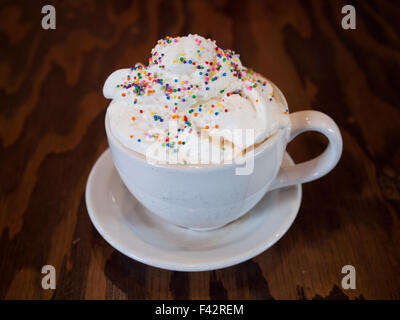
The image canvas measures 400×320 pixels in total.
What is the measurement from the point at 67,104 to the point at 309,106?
818 mm

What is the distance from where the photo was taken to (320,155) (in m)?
0.93

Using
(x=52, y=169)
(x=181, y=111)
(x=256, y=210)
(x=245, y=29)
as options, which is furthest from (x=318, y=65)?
(x=52, y=169)

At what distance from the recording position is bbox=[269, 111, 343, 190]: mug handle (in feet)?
2.81

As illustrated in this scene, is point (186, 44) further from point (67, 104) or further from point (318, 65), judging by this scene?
point (318, 65)

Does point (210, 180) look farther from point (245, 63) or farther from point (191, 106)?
point (245, 63)

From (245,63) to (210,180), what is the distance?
2.94ft

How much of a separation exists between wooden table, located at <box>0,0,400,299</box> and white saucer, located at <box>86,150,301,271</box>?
2.7 inches

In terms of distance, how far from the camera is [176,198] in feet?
2.63
